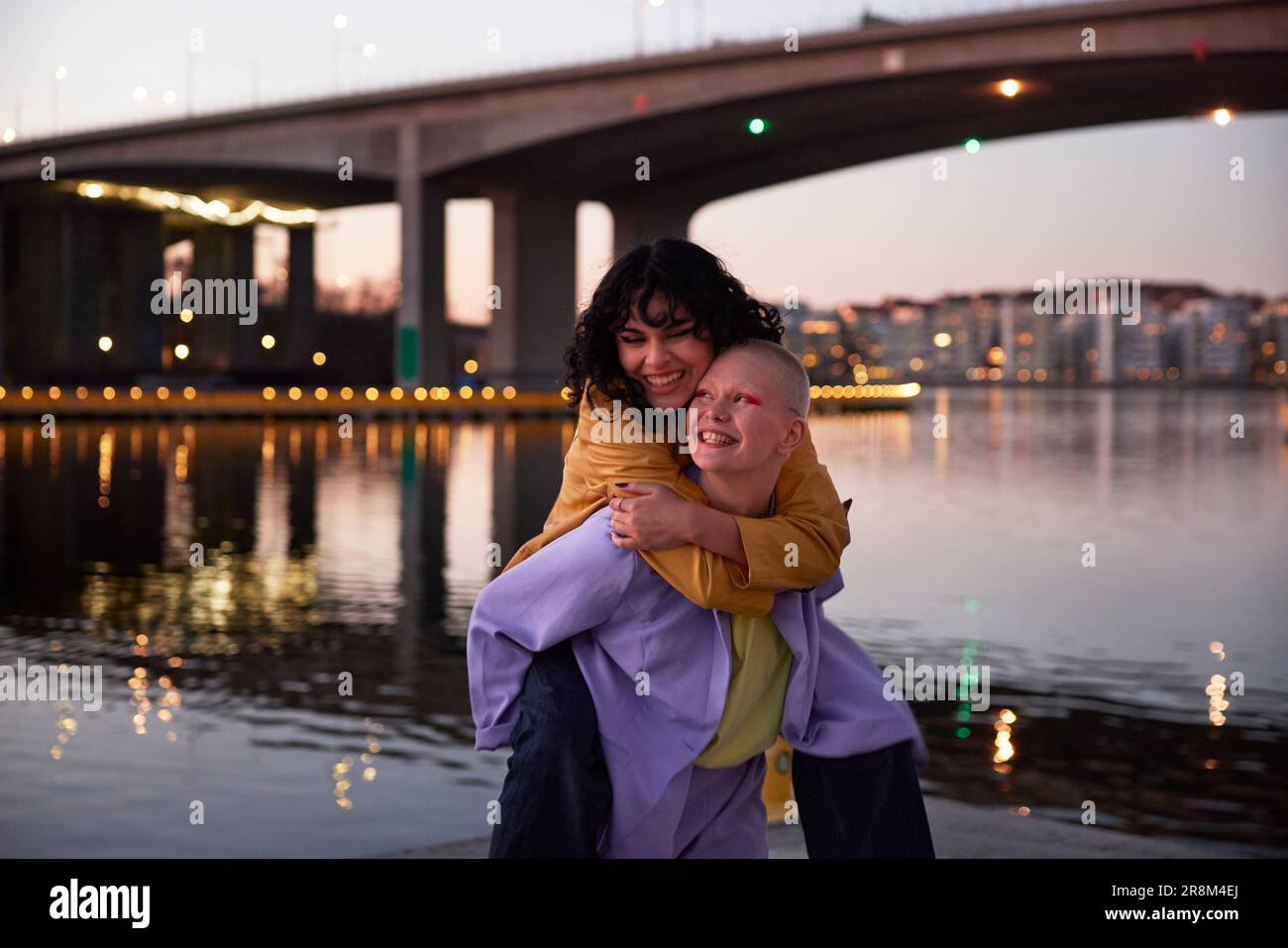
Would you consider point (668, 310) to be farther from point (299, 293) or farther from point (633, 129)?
point (299, 293)

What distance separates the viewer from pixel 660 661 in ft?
11.1

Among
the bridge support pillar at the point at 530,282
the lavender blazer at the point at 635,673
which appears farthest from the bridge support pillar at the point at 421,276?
the lavender blazer at the point at 635,673

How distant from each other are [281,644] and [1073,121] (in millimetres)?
49657

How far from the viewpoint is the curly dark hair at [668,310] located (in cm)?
344

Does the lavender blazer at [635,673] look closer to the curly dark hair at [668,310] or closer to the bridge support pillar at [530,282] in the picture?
the curly dark hair at [668,310]

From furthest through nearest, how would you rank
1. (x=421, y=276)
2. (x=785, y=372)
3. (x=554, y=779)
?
(x=421, y=276) < (x=785, y=372) < (x=554, y=779)

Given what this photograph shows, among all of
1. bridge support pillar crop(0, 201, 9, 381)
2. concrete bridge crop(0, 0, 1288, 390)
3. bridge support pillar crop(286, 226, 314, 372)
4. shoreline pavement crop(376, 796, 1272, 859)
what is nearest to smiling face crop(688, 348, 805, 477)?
shoreline pavement crop(376, 796, 1272, 859)

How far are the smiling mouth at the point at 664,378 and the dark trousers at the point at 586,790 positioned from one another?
61 cm

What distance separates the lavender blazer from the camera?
3.34m

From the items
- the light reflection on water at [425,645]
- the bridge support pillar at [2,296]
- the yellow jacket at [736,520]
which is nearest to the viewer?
the yellow jacket at [736,520]

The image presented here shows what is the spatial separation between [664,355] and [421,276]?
185 feet

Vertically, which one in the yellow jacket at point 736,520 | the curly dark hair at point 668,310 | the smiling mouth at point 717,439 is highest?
the curly dark hair at point 668,310

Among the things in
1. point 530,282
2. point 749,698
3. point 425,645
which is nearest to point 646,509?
point 749,698

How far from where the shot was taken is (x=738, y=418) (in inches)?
134
